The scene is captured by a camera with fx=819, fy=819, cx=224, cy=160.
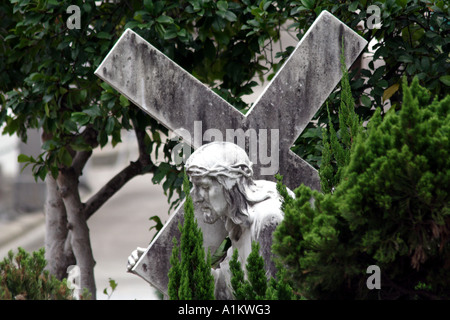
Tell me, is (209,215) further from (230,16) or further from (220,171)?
(230,16)

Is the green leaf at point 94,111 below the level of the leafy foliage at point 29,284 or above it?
above

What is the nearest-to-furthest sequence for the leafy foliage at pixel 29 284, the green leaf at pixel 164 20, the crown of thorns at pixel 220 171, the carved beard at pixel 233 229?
the crown of thorns at pixel 220 171, the carved beard at pixel 233 229, the leafy foliage at pixel 29 284, the green leaf at pixel 164 20

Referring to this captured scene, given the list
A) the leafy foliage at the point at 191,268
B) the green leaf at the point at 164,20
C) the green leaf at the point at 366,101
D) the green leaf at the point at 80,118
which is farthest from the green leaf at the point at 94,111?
the leafy foliage at the point at 191,268

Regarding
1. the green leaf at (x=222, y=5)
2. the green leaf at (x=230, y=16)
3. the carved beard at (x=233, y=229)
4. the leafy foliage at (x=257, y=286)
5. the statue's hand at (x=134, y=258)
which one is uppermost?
the green leaf at (x=222, y=5)

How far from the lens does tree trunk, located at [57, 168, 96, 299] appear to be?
7.12 metres

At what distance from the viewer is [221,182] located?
384 cm

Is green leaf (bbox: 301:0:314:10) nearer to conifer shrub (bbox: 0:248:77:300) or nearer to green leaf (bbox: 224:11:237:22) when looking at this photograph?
green leaf (bbox: 224:11:237:22)

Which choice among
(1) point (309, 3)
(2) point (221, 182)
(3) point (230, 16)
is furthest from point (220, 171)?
(3) point (230, 16)

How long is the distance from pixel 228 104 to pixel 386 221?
1.71m

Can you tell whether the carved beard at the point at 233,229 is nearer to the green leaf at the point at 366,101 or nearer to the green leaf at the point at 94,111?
the green leaf at the point at 366,101

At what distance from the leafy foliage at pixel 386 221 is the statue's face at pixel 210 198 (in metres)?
0.71

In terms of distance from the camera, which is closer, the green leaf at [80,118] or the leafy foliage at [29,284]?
the leafy foliage at [29,284]

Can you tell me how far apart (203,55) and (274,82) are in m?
2.12

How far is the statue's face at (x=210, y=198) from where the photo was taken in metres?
3.83
